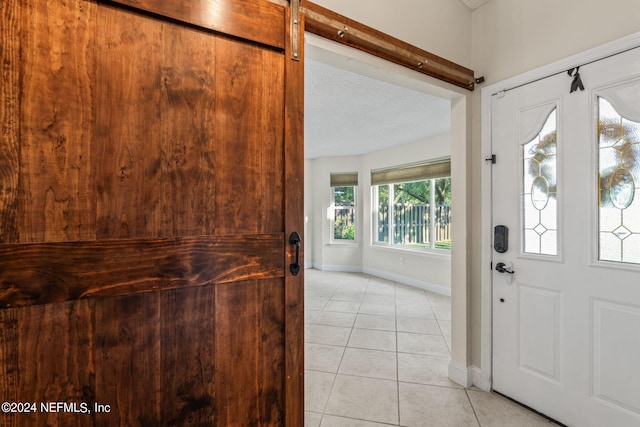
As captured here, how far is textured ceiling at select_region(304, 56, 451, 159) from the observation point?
9.32 ft

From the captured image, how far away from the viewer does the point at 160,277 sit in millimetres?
1037

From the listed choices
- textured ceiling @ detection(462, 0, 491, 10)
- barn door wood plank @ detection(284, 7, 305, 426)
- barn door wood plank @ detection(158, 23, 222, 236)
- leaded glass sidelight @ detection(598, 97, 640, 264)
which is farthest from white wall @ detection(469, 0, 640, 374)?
barn door wood plank @ detection(158, 23, 222, 236)

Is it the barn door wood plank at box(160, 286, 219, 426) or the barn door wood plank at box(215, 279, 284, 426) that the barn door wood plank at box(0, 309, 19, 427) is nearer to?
the barn door wood plank at box(160, 286, 219, 426)

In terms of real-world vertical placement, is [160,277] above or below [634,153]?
below

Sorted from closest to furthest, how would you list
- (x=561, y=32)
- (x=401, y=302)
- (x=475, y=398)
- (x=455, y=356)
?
(x=561, y=32)
(x=475, y=398)
(x=455, y=356)
(x=401, y=302)

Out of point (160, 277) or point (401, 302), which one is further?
point (401, 302)

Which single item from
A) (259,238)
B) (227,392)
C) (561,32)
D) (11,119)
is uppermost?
(561,32)

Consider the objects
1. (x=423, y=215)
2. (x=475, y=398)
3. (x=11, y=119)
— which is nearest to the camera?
(x=11, y=119)

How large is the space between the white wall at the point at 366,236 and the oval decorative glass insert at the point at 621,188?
318 centimetres

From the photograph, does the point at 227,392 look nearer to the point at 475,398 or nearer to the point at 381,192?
the point at 475,398

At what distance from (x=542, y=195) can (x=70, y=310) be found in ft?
7.82

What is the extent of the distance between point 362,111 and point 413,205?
242 cm

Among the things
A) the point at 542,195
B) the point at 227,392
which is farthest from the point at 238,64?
the point at 542,195

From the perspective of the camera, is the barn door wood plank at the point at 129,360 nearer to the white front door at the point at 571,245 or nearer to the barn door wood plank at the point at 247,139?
the barn door wood plank at the point at 247,139
